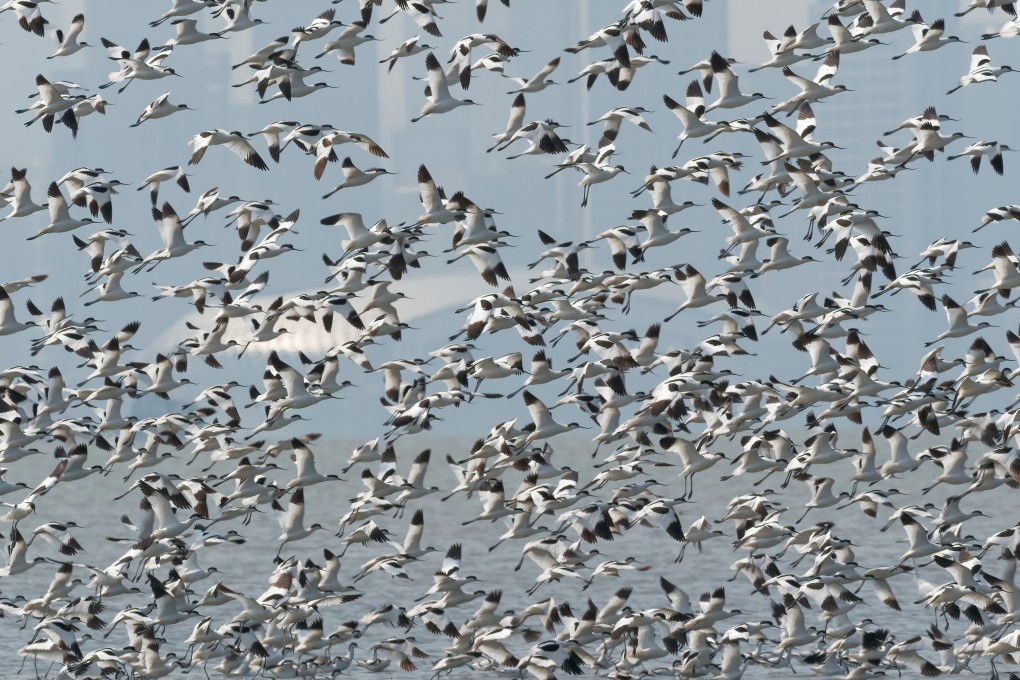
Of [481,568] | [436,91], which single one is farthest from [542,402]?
[481,568]

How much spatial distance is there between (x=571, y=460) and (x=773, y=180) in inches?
5930

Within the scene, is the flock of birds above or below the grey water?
above

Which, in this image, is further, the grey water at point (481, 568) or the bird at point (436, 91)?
the grey water at point (481, 568)

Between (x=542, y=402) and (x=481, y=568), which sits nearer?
(x=542, y=402)

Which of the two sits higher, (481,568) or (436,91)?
(436,91)

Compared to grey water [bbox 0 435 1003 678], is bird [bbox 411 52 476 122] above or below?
above

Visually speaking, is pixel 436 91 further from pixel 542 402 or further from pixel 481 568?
pixel 481 568

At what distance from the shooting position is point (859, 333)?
116ft

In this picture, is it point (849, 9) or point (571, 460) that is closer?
point (849, 9)

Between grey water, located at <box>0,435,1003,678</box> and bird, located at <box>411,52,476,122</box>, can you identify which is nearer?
bird, located at <box>411,52,476,122</box>

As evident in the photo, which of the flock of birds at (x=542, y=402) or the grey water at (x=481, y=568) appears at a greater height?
the flock of birds at (x=542, y=402)

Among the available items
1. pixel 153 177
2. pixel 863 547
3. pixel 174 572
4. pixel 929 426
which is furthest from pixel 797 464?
pixel 863 547

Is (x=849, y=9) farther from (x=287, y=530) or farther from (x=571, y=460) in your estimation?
(x=571, y=460)

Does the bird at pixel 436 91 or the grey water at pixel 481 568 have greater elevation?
the bird at pixel 436 91
